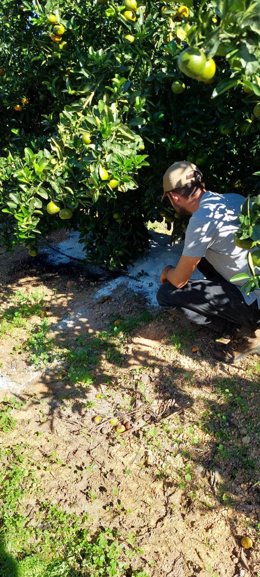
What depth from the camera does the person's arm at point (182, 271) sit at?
3.00m

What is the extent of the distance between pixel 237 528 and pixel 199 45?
2.26 metres

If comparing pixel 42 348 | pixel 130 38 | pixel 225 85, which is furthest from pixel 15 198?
pixel 225 85

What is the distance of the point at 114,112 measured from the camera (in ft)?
9.36

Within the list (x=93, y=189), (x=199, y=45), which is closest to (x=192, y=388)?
(x=93, y=189)

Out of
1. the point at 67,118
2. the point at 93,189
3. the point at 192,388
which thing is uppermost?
the point at 67,118

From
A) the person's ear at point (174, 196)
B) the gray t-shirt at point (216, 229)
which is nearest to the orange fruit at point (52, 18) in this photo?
the person's ear at point (174, 196)

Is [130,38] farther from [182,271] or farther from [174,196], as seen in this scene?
[182,271]

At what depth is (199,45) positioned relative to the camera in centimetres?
151

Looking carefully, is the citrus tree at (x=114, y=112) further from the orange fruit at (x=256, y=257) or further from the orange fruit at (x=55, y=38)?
the orange fruit at (x=256, y=257)

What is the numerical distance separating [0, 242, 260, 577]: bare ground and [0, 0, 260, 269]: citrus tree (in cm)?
104

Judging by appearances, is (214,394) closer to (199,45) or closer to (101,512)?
(101,512)

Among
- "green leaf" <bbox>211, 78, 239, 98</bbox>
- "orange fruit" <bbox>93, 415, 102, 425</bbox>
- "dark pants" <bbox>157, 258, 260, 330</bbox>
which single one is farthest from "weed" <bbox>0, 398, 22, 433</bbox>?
"green leaf" <bbox>211, 78, 239, 98</bbox>

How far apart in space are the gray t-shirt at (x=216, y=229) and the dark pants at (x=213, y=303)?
0.27 metres

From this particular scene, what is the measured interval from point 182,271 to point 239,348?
766 mm
